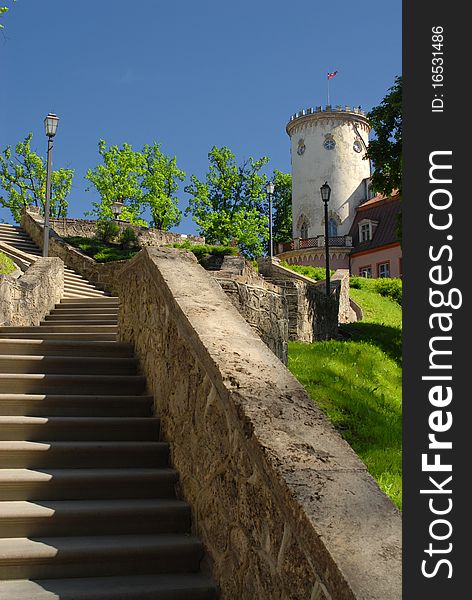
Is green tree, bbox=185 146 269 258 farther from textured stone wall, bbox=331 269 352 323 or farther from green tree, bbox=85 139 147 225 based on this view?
textured stone wall, bbox=331 269 352 323

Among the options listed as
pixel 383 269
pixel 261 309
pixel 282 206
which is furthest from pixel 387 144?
pixel 282 206

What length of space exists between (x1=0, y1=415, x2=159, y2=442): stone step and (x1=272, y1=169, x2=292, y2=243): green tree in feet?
167

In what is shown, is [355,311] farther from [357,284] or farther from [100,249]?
[100,249]

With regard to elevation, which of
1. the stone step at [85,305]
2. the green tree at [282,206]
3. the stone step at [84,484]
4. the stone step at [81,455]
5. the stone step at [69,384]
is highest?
the green tree at [282,206]

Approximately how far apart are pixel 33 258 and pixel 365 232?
31.5 metres

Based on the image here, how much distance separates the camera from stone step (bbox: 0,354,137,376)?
6.05 meters

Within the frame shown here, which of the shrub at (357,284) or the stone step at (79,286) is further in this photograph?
the shrub at (357,284)

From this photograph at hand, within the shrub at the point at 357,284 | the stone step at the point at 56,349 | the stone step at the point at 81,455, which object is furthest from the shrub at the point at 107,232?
the stone step at the point at 81,455

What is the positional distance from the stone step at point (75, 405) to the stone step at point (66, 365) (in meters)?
0.69

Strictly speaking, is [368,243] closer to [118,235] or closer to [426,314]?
[118,235]

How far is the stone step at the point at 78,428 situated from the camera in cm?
494

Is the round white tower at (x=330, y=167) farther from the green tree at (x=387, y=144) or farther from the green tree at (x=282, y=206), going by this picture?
the green tree at (x=387, y=144)

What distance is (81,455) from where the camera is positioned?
184 inches

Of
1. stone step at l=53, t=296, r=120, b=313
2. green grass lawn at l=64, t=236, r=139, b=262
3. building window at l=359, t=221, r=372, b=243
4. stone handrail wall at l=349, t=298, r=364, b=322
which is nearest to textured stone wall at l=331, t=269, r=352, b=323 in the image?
stone handrail wall at l=349, t=298, r=364, b=322
